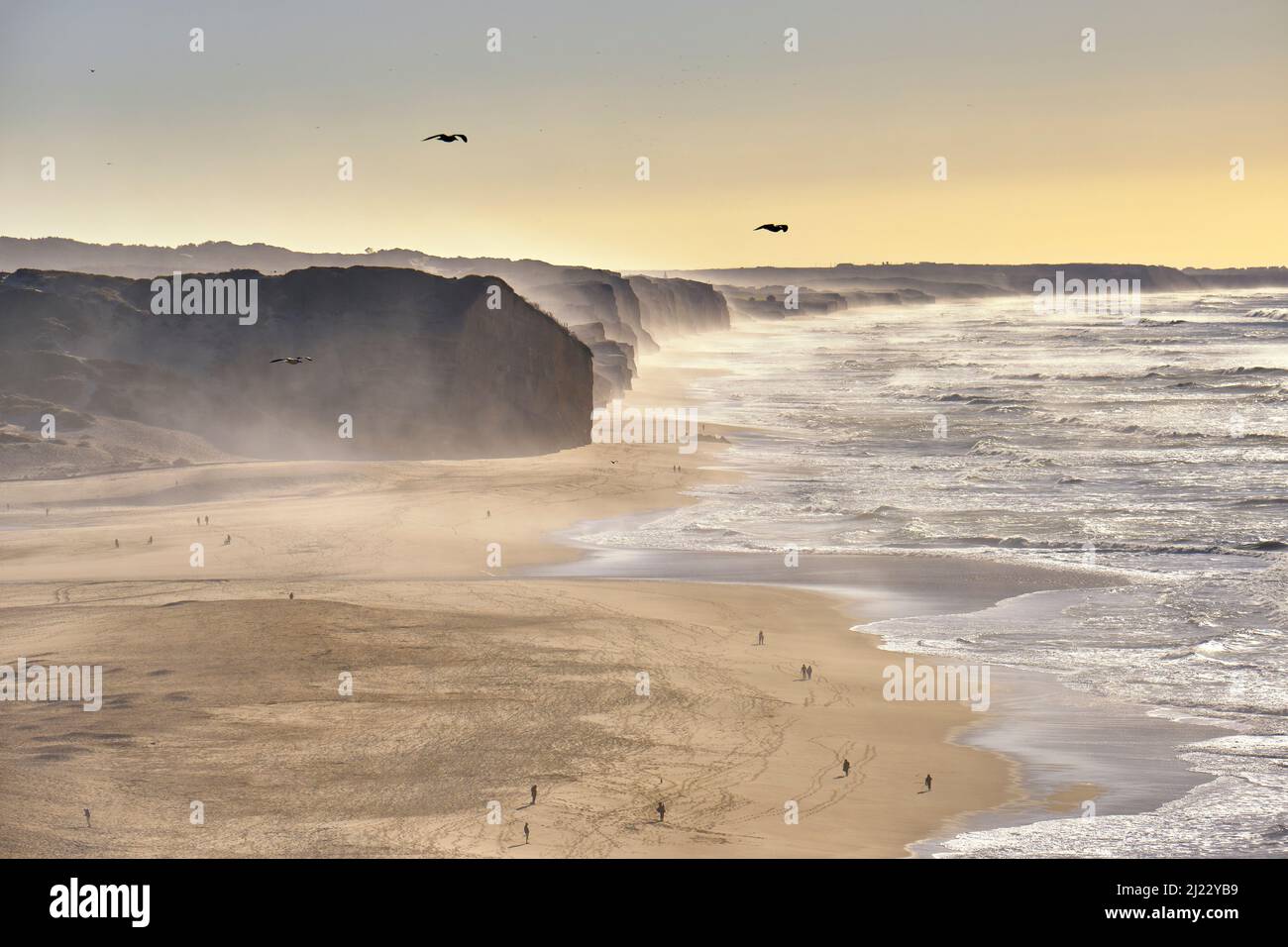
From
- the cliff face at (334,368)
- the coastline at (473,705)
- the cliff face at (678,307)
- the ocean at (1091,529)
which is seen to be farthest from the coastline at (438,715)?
the cliff face at (678,307)

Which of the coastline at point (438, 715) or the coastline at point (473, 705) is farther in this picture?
the coastline at point (473, 705)

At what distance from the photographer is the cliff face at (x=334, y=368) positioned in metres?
54.8

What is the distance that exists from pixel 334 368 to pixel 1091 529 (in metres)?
33.2

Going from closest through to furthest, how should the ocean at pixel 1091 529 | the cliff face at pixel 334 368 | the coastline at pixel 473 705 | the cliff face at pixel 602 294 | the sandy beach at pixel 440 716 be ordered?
A: 1. the sandy beach at pixel 440 716
2. the coastline at pixel 473 705
3. the ocean at pixel 1091 529
4. the cliff face at pixel 334 368
5. the cliff face at pixel 602 294

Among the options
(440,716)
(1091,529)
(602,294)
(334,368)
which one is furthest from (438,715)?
(602,294)

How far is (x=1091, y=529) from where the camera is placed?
36781 mm

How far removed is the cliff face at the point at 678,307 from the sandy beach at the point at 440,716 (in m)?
132

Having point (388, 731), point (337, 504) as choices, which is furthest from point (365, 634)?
point (337, 504)

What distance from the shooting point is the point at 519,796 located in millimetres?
16734

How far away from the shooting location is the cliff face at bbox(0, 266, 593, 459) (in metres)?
54.8

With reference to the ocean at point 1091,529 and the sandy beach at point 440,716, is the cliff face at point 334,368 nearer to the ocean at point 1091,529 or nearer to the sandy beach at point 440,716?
the ocean at point 1091,529

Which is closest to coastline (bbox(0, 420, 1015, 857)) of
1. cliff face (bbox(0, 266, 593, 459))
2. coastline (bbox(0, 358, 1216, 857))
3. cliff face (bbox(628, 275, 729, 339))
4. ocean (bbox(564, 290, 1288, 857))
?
coastline (bbox(0, 358, 1216, 857))
